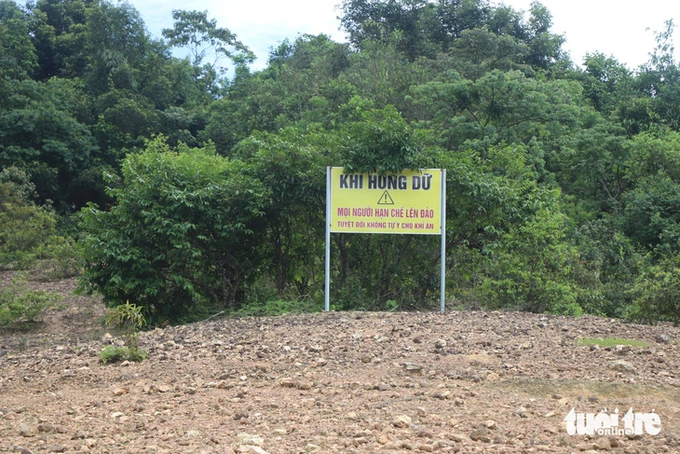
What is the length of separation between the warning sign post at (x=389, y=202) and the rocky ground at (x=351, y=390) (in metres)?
2.71

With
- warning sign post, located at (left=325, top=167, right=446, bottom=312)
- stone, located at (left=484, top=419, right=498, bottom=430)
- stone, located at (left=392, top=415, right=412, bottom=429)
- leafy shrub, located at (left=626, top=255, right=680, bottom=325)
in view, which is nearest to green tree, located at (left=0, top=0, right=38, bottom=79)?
warning sign post, located at (left=325, top=167, right=446, bottom=312)

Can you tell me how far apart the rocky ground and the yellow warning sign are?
271 cm

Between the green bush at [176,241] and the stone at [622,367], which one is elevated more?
the green bush at [176,241]

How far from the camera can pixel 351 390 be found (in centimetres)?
534

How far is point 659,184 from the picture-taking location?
21125mm

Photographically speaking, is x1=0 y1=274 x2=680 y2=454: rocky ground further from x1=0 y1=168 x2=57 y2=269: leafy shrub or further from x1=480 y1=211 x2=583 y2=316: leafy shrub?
x1=0 y1=168 x2=57 y2=269: leafy shrub

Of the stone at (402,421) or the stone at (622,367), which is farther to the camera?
the stone at (622,367)

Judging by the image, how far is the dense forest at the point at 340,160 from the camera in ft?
36.7

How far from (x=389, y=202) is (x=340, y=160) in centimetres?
99

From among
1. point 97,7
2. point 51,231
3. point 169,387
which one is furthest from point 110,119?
point 169,387

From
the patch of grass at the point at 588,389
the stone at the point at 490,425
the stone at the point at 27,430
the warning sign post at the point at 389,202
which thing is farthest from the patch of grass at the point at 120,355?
the warning sign post at the point at 389,202

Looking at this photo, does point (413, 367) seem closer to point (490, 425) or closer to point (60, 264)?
point (490, 425)

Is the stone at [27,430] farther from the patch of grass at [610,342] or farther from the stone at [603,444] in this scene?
the patch of grass at [610,342]

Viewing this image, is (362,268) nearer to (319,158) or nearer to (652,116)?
(319,158)
